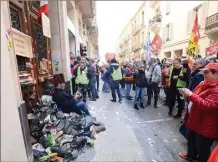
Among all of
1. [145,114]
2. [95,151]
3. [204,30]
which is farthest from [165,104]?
[204,30]

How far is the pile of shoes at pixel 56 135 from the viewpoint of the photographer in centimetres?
301

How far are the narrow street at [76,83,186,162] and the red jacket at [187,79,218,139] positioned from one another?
3.39 ft

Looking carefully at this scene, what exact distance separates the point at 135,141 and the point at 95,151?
3.11 feet

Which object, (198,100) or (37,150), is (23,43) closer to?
(37,150)

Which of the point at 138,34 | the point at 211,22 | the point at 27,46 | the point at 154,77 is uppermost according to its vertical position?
the point at 138,34

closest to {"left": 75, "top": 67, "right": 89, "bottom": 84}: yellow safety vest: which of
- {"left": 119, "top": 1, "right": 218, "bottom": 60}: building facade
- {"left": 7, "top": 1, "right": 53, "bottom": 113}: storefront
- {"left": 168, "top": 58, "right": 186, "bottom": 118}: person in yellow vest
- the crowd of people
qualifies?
the crowd of people

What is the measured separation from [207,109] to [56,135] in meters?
2.70

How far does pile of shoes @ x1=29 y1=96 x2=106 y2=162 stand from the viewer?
9.87ft

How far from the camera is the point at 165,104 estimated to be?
6668mm

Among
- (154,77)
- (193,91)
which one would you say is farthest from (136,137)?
(154,77)

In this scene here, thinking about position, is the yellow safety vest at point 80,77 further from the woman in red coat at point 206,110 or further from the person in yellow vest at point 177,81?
the woman in red coat at point 206,110

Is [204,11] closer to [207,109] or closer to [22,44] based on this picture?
[207,109]

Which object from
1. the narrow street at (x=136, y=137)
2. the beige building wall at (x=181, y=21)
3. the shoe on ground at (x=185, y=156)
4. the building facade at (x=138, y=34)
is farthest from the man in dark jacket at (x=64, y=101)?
the building facade at (x=138, y=34)

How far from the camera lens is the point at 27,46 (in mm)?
3586
